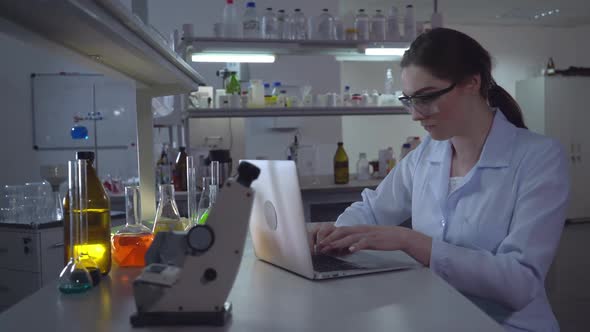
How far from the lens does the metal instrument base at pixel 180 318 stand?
837 mm

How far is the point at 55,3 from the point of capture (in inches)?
28.5

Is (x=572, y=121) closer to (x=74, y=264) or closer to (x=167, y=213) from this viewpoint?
(x=167, y=213)

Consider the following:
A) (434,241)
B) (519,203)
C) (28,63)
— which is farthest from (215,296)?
(28,63)

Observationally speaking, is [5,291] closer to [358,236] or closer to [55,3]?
[358,236]

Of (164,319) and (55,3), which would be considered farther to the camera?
(164,319)

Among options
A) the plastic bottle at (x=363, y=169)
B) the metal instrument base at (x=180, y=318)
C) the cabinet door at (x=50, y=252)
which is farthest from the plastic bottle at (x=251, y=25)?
the metal instrument base at (x=180, y=318)

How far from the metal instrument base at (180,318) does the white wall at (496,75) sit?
22.0ft

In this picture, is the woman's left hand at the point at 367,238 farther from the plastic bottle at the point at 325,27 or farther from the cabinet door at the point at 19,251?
the plastic bottle at the point at 325,27

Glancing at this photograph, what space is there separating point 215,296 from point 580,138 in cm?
734

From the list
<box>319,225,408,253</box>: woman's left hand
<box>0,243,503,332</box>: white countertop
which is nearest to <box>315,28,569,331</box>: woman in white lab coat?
<box>319,225,408,253</box>: woman's left hand

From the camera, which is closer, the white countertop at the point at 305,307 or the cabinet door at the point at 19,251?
the white countertop at the point at 305,307

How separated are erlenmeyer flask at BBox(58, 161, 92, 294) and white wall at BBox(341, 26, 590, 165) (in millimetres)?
6537

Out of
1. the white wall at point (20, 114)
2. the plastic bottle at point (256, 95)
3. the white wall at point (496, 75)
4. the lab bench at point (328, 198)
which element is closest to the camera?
the lab bench at point (328, 198)

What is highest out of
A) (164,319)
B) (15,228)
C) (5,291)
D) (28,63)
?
(28,63)
